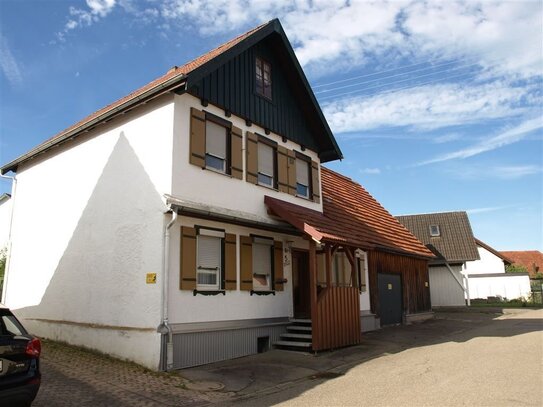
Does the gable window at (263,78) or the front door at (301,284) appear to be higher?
the gable window at (263,78)

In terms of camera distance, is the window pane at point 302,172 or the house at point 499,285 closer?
the window pane at point 302,172

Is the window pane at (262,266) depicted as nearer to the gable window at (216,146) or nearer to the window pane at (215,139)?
the gable window at (216,146)

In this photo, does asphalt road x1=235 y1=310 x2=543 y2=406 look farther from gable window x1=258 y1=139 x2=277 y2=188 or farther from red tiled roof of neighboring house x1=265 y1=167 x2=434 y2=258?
gable window x1=258 y1=139 x2=277 y2=188

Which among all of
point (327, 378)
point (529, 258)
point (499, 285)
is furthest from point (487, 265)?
point (327, 378)

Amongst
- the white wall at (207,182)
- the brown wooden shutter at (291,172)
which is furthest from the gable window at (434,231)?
the white wall at (207,182)

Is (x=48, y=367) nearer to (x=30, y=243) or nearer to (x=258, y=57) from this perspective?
(x=30, y=243)

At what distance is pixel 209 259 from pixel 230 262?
608 millimetres

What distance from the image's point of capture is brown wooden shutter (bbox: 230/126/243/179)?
12789 mm

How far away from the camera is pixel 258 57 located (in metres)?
14.4

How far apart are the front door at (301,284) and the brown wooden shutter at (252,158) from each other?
9.65 ft

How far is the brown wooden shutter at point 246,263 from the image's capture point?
12.5 meters

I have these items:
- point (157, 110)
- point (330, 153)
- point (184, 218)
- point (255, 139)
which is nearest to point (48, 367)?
point (184, 218)

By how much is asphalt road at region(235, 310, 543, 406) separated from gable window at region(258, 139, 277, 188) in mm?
5763

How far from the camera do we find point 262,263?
1355cm
